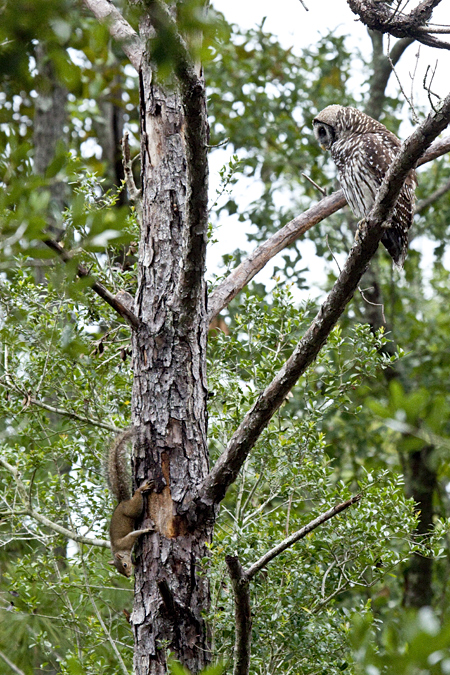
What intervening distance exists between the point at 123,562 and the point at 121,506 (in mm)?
270

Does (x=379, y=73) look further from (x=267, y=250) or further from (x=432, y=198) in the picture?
(x=267, y=250)

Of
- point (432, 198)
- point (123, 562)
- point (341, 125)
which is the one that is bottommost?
point (123, 562)

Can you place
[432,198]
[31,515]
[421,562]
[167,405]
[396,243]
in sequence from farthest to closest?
[432,198] < [421,562] < [396,243] < [31,515] < [167,405]

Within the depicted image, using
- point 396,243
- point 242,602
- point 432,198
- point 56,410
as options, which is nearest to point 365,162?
point 396,243

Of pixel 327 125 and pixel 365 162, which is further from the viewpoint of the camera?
pixel 327 125

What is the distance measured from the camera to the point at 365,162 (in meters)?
3.54

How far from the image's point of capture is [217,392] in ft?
9.75

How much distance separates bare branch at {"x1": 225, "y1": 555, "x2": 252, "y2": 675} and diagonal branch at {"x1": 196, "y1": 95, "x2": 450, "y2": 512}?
1.70 feet

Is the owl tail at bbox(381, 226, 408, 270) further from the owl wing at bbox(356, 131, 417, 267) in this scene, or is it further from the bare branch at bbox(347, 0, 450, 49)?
the bare branch at bbox(347, 0, 450, 49)

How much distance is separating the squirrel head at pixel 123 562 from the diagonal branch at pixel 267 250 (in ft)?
3.12

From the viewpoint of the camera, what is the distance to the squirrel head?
2.71 m

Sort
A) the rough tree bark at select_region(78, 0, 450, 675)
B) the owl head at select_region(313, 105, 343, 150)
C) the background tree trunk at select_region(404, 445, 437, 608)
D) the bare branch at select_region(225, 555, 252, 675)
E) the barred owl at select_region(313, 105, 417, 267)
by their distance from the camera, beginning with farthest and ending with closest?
the background tree trunk at select_region(404, 445, 437, 608)
the owl head at select_region(313, 105, 343, 150)
the barred owl at select_region(313, 105, 417, 267)
the rough tree bark at select_region(78, 0, 450, 675)
the bare branch at select_region(225, 555, 252, 675)

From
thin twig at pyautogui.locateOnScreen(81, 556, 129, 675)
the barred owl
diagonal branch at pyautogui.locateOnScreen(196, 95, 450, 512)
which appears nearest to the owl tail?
the barred owl

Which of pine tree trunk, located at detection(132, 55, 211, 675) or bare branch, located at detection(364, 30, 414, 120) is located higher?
bare branch, located at detection(364, 30, 414, 120)
